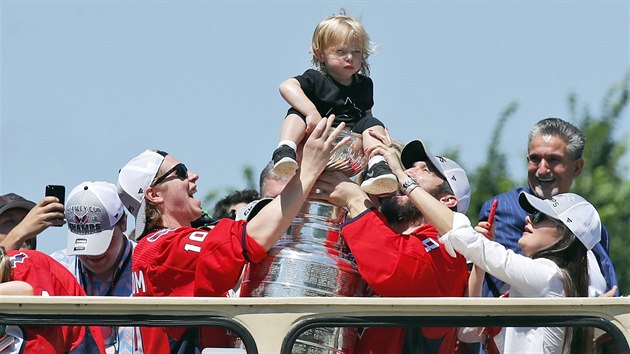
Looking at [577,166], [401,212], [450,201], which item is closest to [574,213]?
[450,201]

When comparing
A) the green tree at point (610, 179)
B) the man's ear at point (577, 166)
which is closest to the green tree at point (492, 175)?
the green tree at point (610, 179)

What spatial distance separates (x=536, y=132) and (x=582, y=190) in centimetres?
1707

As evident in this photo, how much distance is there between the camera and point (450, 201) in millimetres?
6102

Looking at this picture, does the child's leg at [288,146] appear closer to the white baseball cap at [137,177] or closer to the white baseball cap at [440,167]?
the white baseball cap at [440,167]

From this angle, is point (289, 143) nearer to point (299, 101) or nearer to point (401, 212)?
point (299, 101)

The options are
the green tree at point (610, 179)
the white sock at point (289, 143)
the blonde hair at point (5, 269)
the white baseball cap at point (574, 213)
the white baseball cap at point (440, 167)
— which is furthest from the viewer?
the green tree at point (610, 179)

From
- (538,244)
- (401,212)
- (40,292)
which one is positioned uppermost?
(401,212)

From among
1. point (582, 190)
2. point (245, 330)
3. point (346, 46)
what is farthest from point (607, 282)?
point (582, 190)

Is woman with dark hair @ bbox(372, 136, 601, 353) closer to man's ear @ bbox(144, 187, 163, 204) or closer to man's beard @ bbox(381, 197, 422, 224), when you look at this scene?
man's beard @ bbox(381, 197, 422, 224)

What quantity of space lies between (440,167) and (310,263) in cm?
107

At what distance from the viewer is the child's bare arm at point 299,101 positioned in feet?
19.7

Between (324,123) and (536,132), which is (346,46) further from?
(536,132)

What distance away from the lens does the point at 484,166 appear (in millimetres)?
26484

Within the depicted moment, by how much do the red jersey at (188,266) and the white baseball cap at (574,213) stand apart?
1184 millimetres
